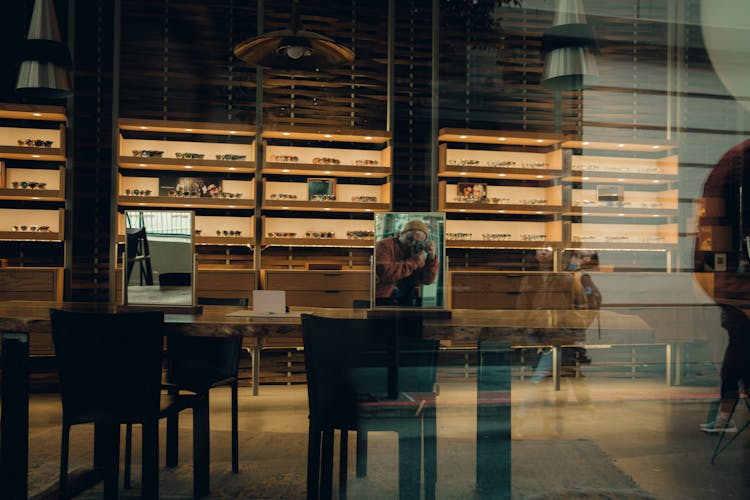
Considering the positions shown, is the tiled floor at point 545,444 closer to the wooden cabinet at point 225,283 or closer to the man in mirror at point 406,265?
the man in mirror at point 406,265

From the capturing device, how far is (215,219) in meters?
5.75

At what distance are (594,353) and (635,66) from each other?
277 cm

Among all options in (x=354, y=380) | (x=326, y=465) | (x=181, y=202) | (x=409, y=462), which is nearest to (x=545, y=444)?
(x=409, y=462)

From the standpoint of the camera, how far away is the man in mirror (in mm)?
2568

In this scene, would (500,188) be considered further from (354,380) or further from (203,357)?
(354,380)

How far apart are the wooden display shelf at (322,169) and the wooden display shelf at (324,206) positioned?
0.88ft

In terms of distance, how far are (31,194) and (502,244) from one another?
13.4 ft

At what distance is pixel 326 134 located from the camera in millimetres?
5750

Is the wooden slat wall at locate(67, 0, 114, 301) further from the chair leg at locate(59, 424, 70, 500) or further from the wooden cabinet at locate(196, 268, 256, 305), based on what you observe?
the chair leg at locate(59, 424, 70, 500)

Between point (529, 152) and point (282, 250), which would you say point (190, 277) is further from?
point (529, 152)

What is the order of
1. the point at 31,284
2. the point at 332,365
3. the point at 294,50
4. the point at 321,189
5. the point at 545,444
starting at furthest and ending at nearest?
the point at 321,189 → the point at 31,284 → the point at 545,444 → the point at 294,50 → the point at 332,365

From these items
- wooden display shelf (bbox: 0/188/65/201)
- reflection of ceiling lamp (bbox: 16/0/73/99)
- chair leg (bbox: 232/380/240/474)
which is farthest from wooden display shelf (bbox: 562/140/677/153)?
wooden display shelf (bbox: 0/188/65/201)

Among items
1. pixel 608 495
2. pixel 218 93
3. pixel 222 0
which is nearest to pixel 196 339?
pixel 608 495

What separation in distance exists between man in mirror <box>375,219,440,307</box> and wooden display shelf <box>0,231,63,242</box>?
3.80 metres
